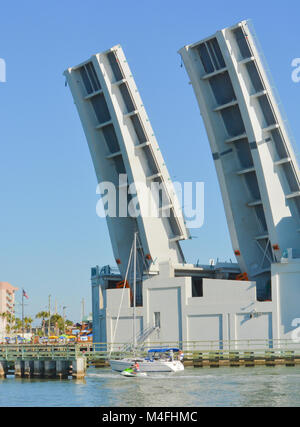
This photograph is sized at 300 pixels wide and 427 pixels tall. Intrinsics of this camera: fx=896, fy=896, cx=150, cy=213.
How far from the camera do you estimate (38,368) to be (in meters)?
48.4

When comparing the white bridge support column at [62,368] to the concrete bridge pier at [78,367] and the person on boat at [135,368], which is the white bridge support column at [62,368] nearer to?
the concrete bridge pier at [78,367]

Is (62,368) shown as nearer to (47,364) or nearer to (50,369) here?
(50,369)

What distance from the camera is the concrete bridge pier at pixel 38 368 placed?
48188 millimetres

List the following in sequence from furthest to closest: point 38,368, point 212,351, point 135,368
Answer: point 212,351 < point 38,368 < point 135,368

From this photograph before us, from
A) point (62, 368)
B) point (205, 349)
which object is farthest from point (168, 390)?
point (205, 349)

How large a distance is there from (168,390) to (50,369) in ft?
34.2

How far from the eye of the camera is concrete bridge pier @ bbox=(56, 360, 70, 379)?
153 feet

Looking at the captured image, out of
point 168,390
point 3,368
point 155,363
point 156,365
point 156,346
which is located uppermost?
point 156,346

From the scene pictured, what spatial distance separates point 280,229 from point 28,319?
10946cm

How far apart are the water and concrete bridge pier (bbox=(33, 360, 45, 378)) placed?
1376mm

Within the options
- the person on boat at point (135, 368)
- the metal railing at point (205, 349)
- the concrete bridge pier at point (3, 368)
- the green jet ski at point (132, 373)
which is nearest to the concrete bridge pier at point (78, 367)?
the green jet ski at point (132, 373)
